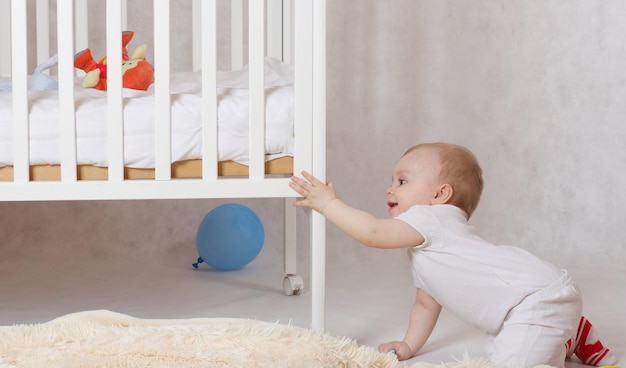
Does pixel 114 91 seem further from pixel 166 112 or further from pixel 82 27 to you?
pixel 82 27

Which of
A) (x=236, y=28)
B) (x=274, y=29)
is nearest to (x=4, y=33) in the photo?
(x=236, y=28)

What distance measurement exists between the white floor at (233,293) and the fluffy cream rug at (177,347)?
28cm

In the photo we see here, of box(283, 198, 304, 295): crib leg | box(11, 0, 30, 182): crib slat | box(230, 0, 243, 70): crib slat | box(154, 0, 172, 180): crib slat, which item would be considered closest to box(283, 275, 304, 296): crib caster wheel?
box(283, 198, 304, 295): crib leg

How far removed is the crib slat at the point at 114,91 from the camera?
4.74 feet

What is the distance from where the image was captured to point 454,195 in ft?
4.87

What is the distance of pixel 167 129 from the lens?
1.46m

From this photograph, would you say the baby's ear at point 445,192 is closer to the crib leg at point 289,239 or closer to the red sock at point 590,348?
the red sock at point 590,348

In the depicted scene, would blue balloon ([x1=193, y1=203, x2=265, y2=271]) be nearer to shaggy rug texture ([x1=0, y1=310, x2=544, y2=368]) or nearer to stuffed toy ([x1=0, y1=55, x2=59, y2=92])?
stuffed toy ([x1=0, y1=55, x2=59, y2=92])

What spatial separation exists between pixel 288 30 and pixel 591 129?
3.42ft

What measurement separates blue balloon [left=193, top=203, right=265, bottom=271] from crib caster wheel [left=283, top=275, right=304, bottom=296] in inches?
8.3

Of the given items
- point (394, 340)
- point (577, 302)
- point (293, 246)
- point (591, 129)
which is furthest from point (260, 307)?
point (591, 129)

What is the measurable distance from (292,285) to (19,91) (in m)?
0.89

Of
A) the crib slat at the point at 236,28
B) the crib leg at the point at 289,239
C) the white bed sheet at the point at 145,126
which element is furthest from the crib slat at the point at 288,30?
the white bed sheet at the point at 145,126

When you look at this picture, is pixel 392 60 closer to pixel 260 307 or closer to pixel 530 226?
pixel 530 226
